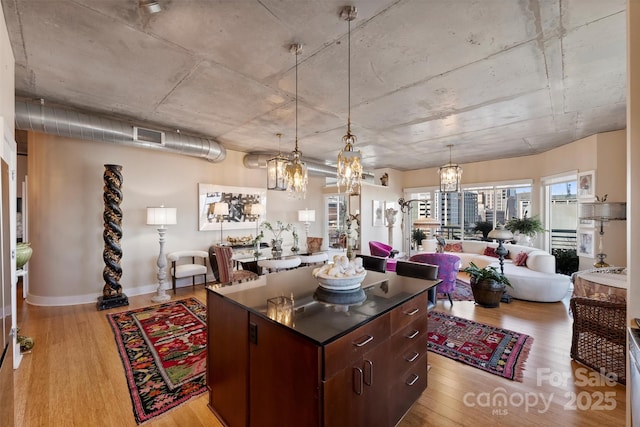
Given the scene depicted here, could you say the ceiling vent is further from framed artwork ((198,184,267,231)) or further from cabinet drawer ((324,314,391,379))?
cabinet drawer ((324,314,391,379))

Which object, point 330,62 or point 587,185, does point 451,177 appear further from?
point 330,62

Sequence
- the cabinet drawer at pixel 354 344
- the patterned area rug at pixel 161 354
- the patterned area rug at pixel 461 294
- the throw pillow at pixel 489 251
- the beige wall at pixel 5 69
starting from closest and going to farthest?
the cabinet drawer at pixel 354 344 → the beige wall at pixel 5 69 → the patterned area rug at pixel 161 354 → the patterned area rug at pixel 461 294 → the throw pillow at pixel 489 251

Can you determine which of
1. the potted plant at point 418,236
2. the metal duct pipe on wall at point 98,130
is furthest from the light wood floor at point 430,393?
the potted plant at point 418,236

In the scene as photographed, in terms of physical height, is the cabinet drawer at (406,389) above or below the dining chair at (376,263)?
below

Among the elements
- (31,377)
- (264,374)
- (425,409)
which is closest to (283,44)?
(264,374)

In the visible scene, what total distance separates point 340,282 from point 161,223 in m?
3.77

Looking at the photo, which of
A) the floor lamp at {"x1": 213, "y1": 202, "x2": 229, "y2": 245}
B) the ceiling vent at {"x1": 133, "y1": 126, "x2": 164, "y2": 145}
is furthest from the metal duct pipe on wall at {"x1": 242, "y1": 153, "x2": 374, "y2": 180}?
the ceiling vent at {"x1": 133, "y1": 126, "x2": 164, "y2": 145}

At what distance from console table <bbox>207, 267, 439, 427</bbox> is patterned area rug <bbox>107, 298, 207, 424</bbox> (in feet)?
1.53

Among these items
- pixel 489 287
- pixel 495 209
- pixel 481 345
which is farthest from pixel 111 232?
pixel 495 209

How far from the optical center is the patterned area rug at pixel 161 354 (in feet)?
7.20

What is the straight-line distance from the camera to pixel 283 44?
2.31 metres

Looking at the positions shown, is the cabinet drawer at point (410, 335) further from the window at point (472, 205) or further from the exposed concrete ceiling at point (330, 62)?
the window at point (472, 205)

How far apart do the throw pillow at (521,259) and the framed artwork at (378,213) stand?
3.35 meters

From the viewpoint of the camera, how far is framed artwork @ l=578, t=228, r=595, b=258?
16.0 feet
